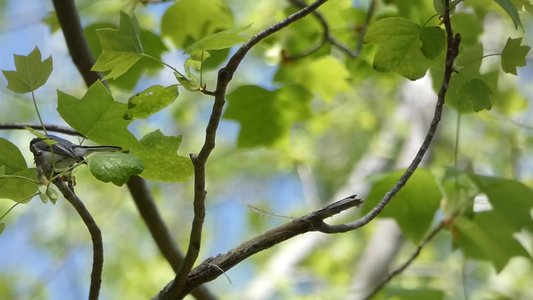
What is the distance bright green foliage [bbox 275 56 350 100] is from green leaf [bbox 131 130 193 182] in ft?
2.16

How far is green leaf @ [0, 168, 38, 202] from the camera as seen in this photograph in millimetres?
568

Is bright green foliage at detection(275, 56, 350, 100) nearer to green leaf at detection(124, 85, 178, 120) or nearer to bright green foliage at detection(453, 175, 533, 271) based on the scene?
bright green foliage at detection(453, 175, 533, 271)

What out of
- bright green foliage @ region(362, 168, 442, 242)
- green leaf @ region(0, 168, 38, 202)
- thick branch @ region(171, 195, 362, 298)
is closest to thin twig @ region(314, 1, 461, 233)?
thick branch @ region(171, 195, 362, 298)

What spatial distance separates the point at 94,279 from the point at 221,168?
2382 millimetres

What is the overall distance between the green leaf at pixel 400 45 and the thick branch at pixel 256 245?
0.52ft

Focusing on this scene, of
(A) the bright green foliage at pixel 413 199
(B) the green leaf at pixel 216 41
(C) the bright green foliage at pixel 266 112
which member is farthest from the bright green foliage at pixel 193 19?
(B) the green leaf at pixel 216 41

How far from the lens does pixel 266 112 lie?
4.05 feet

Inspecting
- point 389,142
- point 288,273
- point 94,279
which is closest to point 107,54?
point 94,279

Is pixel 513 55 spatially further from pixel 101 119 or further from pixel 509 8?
pixel 101 119

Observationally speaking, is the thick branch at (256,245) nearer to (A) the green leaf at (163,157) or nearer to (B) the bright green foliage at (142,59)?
(A) the green leaf at (163,157)

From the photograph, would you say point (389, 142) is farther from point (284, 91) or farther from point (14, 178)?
point (14, 178)

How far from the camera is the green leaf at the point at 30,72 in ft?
1.93

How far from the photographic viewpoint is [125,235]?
3.30 metres

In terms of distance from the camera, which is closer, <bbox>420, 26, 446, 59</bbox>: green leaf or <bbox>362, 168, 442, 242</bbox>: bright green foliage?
<bbox>420, 26, 446, 59</bbox>: green leaf
